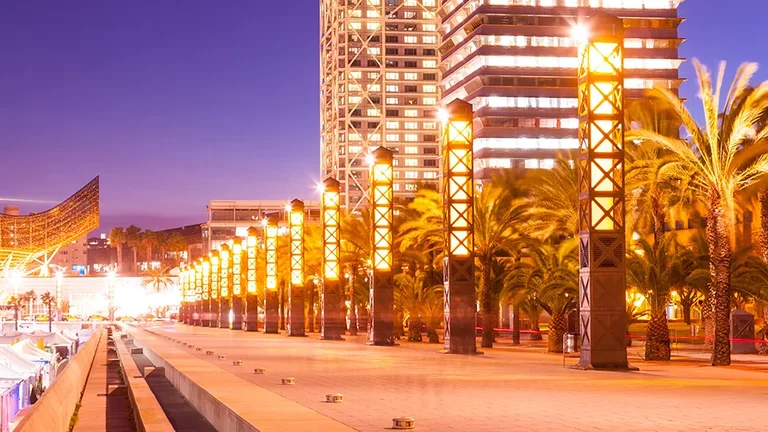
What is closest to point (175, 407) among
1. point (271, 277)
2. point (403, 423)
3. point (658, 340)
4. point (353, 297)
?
point (403, 423)

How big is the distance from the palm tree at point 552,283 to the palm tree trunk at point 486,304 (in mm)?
1256

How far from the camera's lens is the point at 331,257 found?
5484cm

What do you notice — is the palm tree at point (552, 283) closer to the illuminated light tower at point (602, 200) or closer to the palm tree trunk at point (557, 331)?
the palm tree trunk at point (557, 331)

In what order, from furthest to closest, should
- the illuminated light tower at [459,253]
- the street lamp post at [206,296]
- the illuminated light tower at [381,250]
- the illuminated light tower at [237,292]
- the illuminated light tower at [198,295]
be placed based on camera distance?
the illuminated light tower at [198,295]
the street lamp post at [206,296]
the illuminated light tower at [237,292]
the illuminated light tower at [381,250]
the illuminated light tower at [459,253]

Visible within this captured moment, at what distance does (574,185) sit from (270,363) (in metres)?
20.0

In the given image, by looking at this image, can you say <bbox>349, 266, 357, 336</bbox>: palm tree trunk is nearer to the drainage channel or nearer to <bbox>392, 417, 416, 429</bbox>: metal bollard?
the drainage channel

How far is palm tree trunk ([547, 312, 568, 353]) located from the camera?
143 ft

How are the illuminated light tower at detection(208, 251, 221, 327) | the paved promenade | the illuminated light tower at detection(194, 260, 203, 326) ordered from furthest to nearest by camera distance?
the illuminated light tower at detection(194, 260, 203, 326) → the illuminated light tower at detection(208, 251, 221, 327) → the paved promenade

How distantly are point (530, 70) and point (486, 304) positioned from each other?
111884mm

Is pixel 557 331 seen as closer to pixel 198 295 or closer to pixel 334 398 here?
pixel 334 398

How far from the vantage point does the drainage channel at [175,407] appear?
19.9 metres

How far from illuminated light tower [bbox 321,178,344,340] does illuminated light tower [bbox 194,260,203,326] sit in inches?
2826

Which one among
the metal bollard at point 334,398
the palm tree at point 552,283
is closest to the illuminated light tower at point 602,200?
the metal bollard at point 334,398

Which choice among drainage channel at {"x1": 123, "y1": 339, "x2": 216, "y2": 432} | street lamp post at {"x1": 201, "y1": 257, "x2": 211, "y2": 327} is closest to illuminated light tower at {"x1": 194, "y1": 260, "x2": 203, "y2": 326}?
street lamp post at {"x1": 201, "y1": 257, "x2": 211, "y2": 327}
